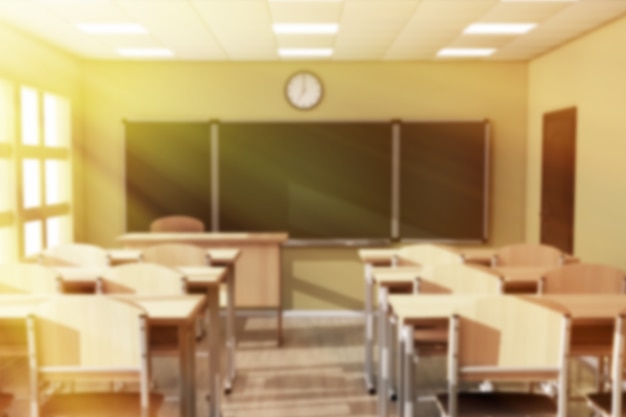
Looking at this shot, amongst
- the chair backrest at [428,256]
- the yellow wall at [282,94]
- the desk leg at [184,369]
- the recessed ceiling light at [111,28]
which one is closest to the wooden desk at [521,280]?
the chair backrest at [428,256]

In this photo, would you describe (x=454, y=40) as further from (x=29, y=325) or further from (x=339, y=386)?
(x=29, y=325)

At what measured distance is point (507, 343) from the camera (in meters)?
2.91

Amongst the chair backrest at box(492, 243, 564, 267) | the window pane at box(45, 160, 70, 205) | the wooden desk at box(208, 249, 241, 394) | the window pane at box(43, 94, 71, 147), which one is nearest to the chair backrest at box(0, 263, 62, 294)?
the wooden desk at box(208, 249, 241, 394)

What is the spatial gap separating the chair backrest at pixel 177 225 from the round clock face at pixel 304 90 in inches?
68.6

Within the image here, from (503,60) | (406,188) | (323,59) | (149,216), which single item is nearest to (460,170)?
(406,188)

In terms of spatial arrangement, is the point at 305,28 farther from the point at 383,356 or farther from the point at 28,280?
the point at 28,280

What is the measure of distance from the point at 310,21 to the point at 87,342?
12.7ft

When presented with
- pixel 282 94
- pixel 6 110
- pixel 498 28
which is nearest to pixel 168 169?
pixel 282 94

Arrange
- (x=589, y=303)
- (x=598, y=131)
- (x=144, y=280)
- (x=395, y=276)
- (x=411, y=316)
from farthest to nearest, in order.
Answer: (x=598, y=131), (x=395, y=276), (x=144, y=280), (x=589, y=303), (x=411, y=316)

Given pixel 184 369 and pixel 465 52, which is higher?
pixel 465 52

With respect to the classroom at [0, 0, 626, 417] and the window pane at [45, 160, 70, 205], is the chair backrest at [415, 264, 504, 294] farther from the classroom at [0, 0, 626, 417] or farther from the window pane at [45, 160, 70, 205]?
the window pane at [45, 160, 70, 205]

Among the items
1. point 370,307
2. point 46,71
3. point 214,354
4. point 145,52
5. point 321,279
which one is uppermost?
point 145,52

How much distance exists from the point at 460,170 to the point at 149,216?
3.54 meters

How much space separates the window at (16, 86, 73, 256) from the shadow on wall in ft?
8.11
